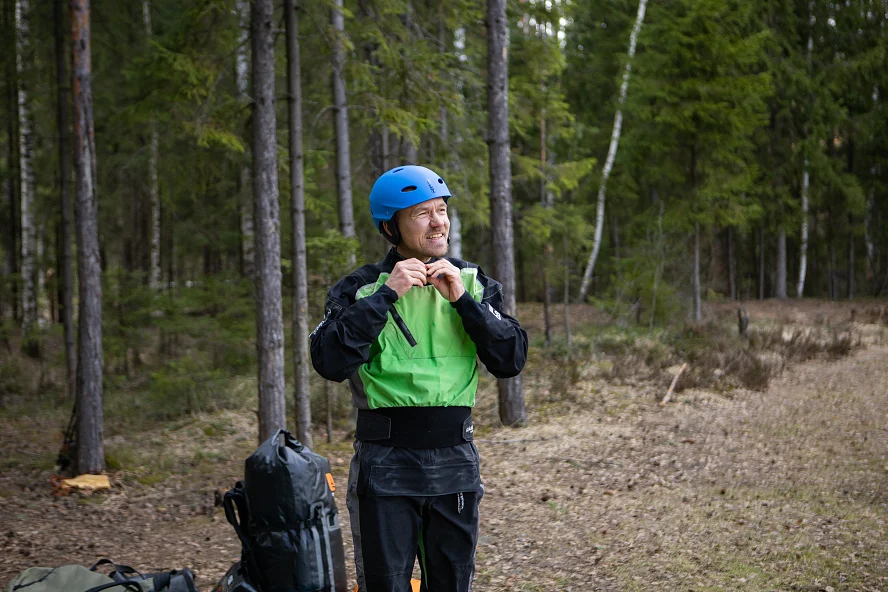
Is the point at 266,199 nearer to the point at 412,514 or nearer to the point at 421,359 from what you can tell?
the point at 421,359

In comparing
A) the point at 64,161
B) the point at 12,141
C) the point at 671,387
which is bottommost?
the point at 671,387

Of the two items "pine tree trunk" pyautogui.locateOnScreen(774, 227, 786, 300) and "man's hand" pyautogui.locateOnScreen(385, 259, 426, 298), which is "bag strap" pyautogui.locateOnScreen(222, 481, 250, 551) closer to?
"man's hand" pyautogui.locateOnScreen(385, 259, 426, 298)

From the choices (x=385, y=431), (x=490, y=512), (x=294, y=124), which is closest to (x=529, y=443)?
(x=490, y=512)

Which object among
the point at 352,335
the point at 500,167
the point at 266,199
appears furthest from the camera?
the point at 500,167

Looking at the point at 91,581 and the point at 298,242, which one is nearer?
the point at 91,581

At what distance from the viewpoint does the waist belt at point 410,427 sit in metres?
2.75

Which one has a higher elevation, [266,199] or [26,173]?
[26,173]

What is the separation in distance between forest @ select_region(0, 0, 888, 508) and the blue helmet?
524 cm

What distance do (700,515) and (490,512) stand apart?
1.74 meters

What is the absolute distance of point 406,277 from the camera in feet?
8.65

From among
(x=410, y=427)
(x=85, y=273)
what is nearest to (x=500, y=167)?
(x=85, y=273)

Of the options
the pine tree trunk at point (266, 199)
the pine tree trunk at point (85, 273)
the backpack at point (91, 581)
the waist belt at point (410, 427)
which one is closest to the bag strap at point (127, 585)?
the backpack at point (91, 581)

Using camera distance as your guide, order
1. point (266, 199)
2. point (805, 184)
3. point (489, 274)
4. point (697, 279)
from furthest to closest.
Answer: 1. point (805, 184)
2. point (697, 279)
3. point (489, 274)
4. point (266, 199)

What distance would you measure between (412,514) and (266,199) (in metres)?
5.63
